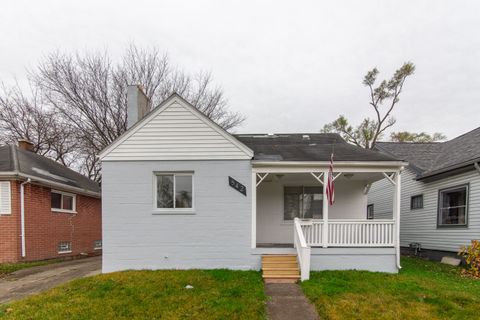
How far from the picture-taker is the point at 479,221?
874cm

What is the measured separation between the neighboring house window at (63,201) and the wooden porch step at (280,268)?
9.79 metres

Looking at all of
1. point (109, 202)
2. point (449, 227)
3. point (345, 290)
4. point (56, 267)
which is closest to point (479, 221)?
point (449, 227)

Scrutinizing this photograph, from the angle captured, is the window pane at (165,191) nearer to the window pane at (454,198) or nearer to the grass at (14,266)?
the grass at (14,266)

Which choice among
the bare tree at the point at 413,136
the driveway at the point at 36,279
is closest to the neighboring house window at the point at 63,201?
the driveway at the point at 36,279

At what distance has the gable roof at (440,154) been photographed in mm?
9633

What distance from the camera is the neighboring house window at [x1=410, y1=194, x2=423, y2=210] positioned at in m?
12.1

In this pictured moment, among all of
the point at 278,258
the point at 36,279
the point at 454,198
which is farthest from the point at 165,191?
the point at 454,198

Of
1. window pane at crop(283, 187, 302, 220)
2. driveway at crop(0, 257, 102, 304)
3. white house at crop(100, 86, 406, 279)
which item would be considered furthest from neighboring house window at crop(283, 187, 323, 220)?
driveway at crop(0, 257, 102, 304)

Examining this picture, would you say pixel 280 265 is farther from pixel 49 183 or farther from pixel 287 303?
pixel 49 183

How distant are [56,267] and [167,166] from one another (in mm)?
5871

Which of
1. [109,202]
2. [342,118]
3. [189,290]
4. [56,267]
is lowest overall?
[56,267]

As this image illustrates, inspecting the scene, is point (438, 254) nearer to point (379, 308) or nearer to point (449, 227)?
point (449, 227)

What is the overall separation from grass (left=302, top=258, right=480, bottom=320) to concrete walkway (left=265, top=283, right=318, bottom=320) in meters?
0.19

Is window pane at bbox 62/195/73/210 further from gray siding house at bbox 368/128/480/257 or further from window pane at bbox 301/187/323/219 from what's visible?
gray siding house at bbox 368/128/480/257
